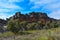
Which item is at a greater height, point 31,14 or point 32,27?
point 31,14

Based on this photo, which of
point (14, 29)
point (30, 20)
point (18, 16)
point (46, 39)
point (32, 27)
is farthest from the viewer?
point (30, 20)

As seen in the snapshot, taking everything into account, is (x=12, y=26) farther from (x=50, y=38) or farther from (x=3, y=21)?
(x=3, y=21)

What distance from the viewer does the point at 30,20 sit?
13175 cm

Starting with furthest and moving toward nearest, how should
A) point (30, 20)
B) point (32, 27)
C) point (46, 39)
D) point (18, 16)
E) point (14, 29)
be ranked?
point (30, 20)
point (18, 16)
point (32, 27)
point (14, 29)
point (46, 39)

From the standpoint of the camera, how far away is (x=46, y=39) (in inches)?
634

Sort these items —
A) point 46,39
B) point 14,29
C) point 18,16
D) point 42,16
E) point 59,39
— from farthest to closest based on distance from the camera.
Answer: point 42,16
point 18,16
point 14,29
point 59,39
point 46,39

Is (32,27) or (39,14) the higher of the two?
(39,14)

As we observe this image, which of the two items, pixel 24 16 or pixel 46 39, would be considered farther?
pixel 24 16

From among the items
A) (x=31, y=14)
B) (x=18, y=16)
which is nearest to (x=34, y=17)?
(x=31, y=14)

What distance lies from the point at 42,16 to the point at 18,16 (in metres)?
25.2

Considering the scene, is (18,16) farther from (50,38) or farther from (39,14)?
(50,38)

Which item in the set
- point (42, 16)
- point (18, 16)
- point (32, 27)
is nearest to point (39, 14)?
point (42, 16)

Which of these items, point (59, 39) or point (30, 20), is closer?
point (59, 39)

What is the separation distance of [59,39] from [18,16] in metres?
105
